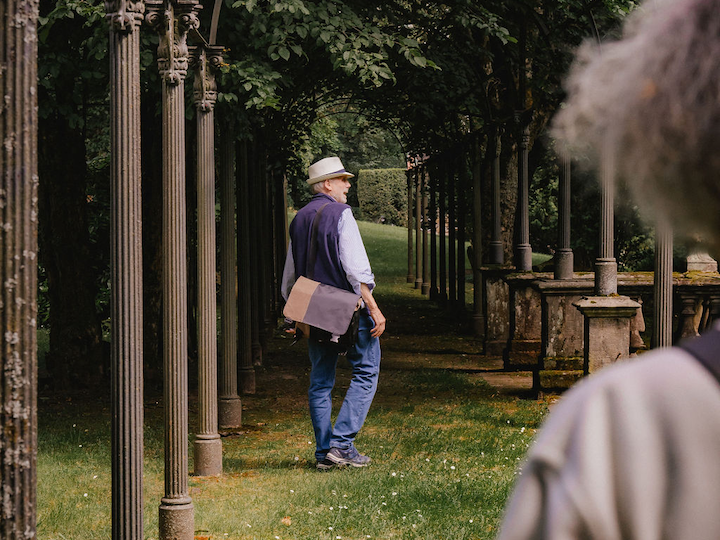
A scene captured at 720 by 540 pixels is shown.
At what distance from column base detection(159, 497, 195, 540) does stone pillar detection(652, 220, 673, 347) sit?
9.06 feet

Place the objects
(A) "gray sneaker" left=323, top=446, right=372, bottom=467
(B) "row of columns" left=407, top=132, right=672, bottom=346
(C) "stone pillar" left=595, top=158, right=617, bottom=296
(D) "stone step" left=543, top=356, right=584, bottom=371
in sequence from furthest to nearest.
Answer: (D) "stone step" left=543, top=356, right=584, bottom=371, (C) "stone pillar" left=595, top=158, right=617, bottom=296, (A) "gray sneaker" left=323, top=446, right=372, bottom=467, (B) "row of columns" left=407, top=132, right=672, bottom=346

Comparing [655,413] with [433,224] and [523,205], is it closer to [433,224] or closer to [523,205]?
[523,205]

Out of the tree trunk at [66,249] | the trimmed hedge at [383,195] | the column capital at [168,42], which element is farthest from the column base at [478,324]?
the trimmed hedge at [383,195]

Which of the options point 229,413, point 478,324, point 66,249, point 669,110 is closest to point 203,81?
point 229,413

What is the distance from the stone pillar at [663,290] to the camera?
19.0 feet

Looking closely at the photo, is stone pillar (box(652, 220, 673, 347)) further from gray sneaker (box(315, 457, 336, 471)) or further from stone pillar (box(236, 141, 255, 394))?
stone pillar (box(236, 141, 255, 394))

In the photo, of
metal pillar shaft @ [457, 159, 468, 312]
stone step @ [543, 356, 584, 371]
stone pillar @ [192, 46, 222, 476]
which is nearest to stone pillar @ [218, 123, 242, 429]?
stone pillar @ [192, 46, 222, 476]

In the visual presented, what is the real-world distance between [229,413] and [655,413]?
833cm

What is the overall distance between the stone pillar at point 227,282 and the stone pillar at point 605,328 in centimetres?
299

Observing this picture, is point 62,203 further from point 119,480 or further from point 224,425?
point 119,480

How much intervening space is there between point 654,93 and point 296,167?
2146cm

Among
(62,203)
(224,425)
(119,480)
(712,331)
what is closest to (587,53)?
(712,331)

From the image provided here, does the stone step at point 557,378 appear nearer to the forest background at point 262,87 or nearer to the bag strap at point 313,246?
the forest background at point 262,87

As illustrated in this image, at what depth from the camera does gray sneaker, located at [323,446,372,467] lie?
707 centimetres
